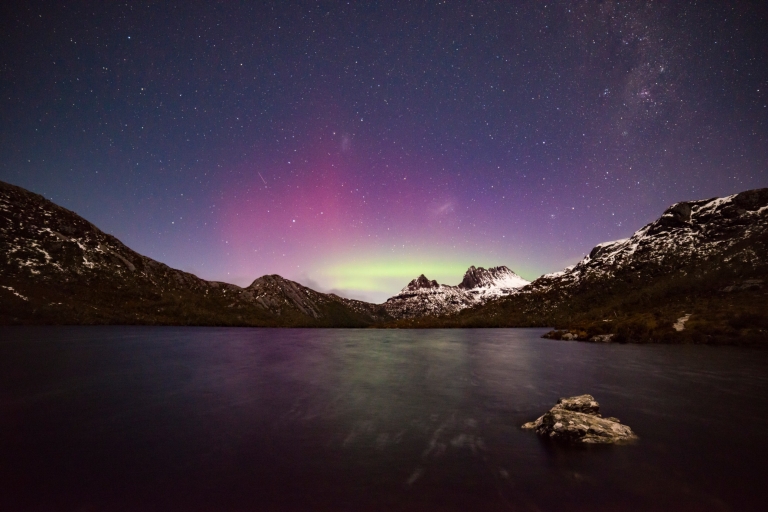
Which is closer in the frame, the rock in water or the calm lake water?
the calm lake water

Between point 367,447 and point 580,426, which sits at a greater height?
point 580,426

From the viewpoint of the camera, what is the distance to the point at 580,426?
19.2m

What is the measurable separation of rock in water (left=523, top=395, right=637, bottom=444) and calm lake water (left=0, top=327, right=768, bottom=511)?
0.87 metres

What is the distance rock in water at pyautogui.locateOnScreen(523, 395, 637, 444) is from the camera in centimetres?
1886

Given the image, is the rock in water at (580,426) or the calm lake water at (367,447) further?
the rock in water at (580,426)

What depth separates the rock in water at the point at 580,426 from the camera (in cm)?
1886

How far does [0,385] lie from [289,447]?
41.6 m

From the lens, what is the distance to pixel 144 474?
617 inches

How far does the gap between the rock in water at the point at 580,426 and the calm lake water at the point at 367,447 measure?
869mm

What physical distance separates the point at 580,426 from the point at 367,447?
12.6 m

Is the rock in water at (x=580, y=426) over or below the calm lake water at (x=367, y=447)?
over

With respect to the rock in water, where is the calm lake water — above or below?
below

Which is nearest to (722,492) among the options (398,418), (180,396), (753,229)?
(398,418)

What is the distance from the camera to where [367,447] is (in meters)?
19.2
